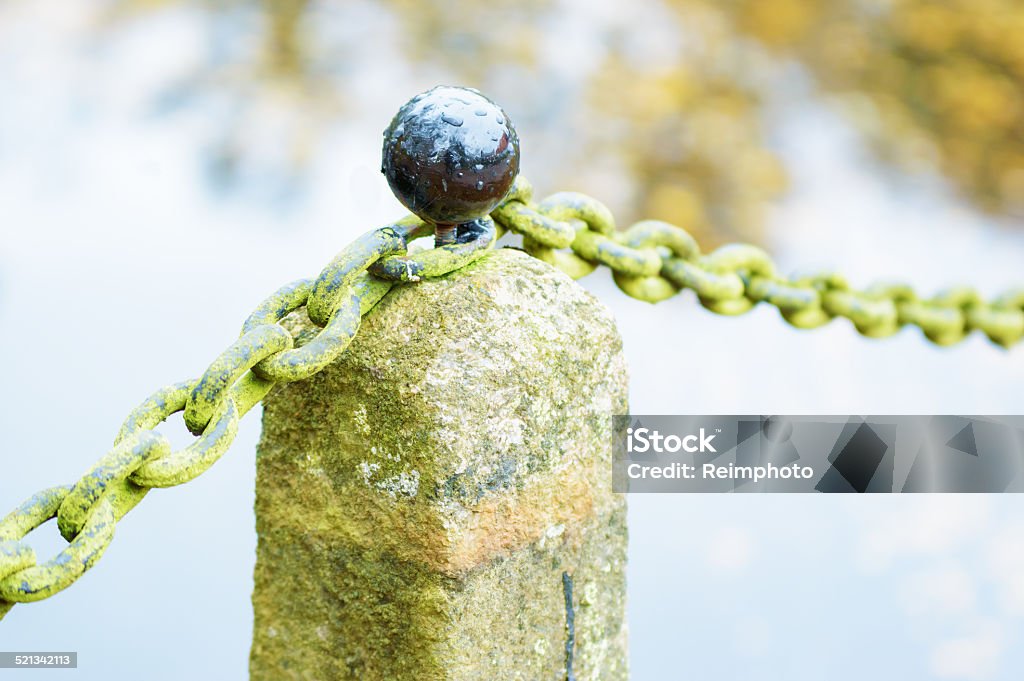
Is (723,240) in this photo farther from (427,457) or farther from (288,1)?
(427,457)

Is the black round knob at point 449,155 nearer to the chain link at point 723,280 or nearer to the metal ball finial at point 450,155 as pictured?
the metal ball finial at point 450,155

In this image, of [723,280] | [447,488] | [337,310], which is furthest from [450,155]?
[723,280]

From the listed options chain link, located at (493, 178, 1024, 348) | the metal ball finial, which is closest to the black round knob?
the metal ball finial

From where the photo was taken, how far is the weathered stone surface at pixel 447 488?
91cm

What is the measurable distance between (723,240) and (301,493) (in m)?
1.95

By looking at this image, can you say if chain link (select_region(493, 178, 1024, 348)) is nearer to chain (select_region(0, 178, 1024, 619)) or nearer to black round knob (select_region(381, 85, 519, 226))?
chain (select_region(0, 178, 1024, 619))

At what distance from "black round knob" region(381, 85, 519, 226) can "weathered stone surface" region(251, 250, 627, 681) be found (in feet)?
0.22

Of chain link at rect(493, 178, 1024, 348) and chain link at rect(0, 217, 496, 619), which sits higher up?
chain link at rect(493, 178, 1024, 348)

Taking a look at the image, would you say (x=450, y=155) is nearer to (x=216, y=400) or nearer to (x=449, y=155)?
(x=449, y=155)

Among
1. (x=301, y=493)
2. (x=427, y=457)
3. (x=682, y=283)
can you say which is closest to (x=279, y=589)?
(x=301, y=493)

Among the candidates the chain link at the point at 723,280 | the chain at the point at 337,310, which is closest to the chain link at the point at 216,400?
the chain at the point at 337,310

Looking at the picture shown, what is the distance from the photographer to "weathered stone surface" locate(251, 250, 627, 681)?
905 millimetres

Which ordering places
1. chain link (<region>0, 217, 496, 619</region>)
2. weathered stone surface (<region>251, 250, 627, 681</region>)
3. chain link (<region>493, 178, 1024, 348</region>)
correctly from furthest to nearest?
chain link (<region>493, 178, 1024, 348</region>) < weathered stone surface (<region>251, 250, 627, 681</region>) < chain link (<region>0, 217, 496, 619</region>)

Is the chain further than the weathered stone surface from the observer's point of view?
No
